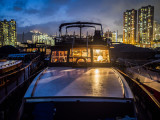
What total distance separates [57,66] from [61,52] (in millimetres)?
909

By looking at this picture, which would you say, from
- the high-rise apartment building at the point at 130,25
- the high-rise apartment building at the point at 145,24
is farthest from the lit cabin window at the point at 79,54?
the high-rise apartment building at the point at 145,24

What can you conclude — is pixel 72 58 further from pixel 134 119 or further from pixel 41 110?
pixel 134 119

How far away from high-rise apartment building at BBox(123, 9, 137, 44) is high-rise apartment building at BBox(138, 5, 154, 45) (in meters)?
9.28

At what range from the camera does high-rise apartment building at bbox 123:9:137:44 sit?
168750 mm

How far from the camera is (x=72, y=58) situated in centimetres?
688

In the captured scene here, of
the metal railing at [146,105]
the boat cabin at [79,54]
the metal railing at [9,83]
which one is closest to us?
the metal railing at [146,105]

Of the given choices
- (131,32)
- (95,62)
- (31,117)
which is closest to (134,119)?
(31,117)

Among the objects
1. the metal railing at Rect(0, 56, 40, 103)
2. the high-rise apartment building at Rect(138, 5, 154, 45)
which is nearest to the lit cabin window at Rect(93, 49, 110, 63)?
the metal railing at Rect(0, 56, 40, 103)

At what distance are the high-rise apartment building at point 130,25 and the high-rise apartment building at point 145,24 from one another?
9280mm

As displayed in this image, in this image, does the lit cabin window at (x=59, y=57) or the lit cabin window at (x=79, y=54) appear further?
the lit cabin window at (x=59, y=57)

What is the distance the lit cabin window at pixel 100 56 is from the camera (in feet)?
22.9

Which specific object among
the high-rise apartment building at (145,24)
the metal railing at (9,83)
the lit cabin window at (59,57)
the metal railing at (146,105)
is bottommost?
the metal railing at (146,105)

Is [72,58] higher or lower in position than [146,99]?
higher

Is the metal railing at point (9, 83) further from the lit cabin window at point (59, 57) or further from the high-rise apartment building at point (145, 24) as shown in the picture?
the high-rise apartment building at point (145, 24)
